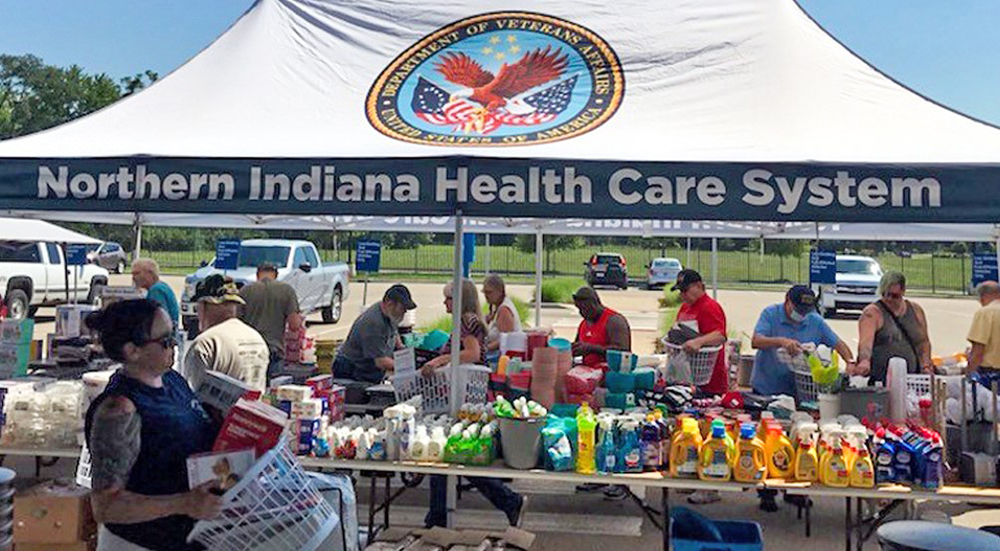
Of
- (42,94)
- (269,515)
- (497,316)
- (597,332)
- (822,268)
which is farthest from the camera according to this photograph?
(42,94)

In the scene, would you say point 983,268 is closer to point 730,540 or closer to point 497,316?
point 497,316

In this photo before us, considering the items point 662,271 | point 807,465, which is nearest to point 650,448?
point 807,465

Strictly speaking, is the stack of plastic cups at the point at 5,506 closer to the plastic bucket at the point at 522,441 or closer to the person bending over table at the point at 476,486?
the person bending over table at the point at 476,486

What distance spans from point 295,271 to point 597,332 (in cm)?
1245

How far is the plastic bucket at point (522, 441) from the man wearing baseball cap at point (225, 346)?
4.50 ft

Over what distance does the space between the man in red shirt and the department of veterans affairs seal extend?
1971mm

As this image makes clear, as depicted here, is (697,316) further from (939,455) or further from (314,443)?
(314,443)

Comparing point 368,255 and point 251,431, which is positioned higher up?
point 368,255

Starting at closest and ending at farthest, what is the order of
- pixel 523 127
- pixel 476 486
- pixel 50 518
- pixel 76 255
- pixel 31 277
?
pixel 50 518, pixel 523 127, pixel 476 486, pixel 76 255, pixel 31 277

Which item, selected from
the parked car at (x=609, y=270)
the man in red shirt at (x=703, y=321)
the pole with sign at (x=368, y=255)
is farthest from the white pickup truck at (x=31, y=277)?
the parked car at (x=609, y=270)

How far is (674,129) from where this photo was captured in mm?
4434

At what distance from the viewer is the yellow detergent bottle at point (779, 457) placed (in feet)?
13.2

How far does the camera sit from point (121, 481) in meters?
2.31

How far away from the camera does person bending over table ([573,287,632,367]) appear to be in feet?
20.1
